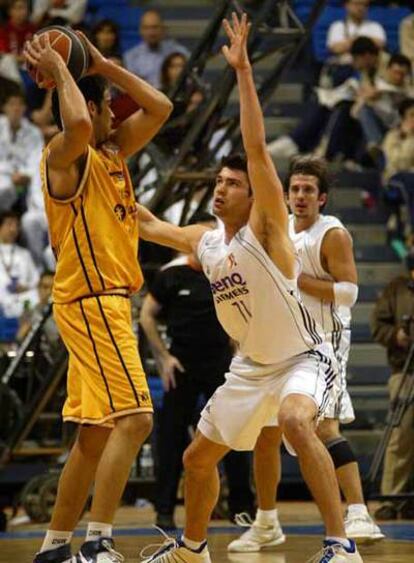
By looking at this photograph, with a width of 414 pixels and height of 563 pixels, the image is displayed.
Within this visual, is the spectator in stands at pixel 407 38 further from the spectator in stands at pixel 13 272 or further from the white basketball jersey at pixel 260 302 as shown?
the white basketball jersey at pixel 260 302

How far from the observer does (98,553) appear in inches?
264

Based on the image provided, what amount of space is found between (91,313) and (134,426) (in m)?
0.52

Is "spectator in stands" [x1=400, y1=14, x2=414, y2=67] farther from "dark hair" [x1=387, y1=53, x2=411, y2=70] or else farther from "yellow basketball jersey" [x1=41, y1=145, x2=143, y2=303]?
"yellow basketball jersey" [x1=41, y1=145, x2=143, y2=303]

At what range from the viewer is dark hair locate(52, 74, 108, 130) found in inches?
278

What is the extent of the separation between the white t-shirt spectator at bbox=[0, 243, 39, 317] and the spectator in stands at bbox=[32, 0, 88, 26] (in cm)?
324

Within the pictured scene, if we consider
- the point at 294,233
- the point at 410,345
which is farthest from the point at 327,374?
the point at 410,345

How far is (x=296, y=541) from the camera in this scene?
9.12 m

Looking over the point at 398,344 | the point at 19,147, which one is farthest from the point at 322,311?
the point at 19,147

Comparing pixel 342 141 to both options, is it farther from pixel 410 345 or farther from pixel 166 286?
pixel 166 286

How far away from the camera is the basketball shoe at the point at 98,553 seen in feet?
22.0

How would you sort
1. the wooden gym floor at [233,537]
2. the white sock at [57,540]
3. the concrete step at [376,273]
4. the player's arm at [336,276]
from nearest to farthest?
the white sock at [57,540] < the wooden gym floor at [233,537] < the player's arm at [336,276] < the concrete step at [376,273]

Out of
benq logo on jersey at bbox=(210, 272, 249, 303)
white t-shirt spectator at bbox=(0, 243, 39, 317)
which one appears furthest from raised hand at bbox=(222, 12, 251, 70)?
white t-shirt spectator at bbox=(0, 243, 39, 317)

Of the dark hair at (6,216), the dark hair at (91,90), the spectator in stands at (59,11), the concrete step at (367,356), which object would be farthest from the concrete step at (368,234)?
the dark hair at (91,90)

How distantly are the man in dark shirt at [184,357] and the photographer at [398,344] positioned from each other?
171 centimetres
